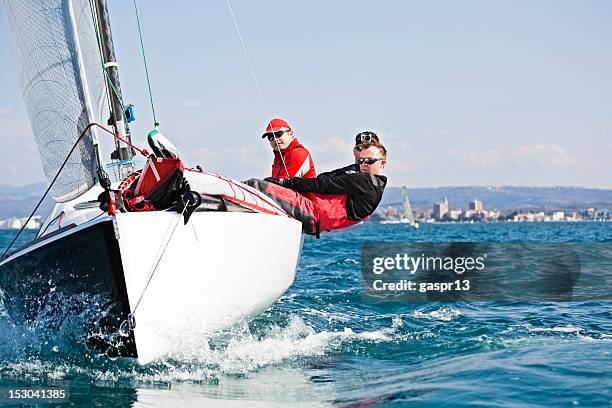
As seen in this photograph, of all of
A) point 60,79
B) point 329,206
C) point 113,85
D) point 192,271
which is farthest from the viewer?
point 113,85

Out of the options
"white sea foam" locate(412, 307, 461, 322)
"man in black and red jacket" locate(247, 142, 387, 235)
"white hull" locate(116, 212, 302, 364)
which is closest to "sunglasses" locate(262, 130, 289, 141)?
"man in black and red jacket" locate(247, 142, 387, 235)

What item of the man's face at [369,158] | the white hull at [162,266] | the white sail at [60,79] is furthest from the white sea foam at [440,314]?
the white sail at [60,79]

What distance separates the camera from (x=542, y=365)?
426cm

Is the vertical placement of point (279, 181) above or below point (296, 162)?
below

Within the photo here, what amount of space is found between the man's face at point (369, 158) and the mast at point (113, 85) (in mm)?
1865

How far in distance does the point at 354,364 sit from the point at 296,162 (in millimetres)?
2215

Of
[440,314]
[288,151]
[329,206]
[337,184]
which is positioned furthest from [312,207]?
[440,314]

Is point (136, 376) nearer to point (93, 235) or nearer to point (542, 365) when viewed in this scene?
point (93, 235)

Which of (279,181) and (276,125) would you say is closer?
(279,181)

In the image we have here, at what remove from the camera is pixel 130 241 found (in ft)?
14.2

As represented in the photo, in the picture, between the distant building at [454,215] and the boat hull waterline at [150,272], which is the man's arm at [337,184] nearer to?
the boat hull waterline at [150,272]

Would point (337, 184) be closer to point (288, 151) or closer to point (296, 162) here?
point (296, 162)

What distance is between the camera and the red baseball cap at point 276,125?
21.5 ft

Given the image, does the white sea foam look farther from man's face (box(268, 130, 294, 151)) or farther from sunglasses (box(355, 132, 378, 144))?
man's face (box(268, 130, 294, 151))
